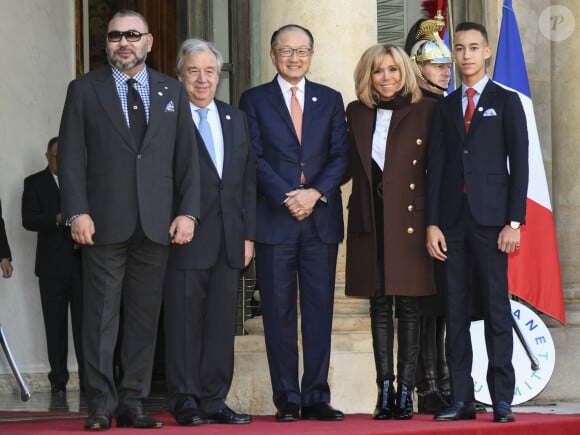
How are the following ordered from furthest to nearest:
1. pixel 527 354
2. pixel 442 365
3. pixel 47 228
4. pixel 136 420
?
pixel 47 228 < pixel 527 354 < pixel 442 365 < pixel 136 420

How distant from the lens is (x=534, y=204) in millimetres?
9570

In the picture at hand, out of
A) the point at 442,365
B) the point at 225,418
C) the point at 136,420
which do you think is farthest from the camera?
the point at 442,365

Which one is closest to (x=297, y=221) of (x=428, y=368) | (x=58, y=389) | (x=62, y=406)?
(x=428, y=368)

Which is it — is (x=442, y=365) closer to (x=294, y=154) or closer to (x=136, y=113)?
(x=294, y=154)

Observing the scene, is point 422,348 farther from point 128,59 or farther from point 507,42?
point 507,42

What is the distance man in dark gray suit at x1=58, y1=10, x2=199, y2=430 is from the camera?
6.59 m

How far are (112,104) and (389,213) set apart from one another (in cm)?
153

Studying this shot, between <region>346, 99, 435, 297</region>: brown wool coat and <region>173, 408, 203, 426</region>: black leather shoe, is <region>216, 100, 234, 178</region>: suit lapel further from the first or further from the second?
<region>173, 408, 203, 426</region>: black leather shoe

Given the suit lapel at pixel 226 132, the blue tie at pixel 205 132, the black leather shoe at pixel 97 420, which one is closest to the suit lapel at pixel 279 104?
the suit lapel at pixel 226 132

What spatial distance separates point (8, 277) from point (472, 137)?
5.01m

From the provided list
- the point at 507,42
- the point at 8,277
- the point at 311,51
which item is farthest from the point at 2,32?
the point at 311,51

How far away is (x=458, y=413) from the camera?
7.19 meters

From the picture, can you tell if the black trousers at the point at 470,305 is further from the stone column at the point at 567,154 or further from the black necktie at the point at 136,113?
the stone column at the point at 567,154

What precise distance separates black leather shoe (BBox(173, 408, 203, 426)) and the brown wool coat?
1.05 metres
